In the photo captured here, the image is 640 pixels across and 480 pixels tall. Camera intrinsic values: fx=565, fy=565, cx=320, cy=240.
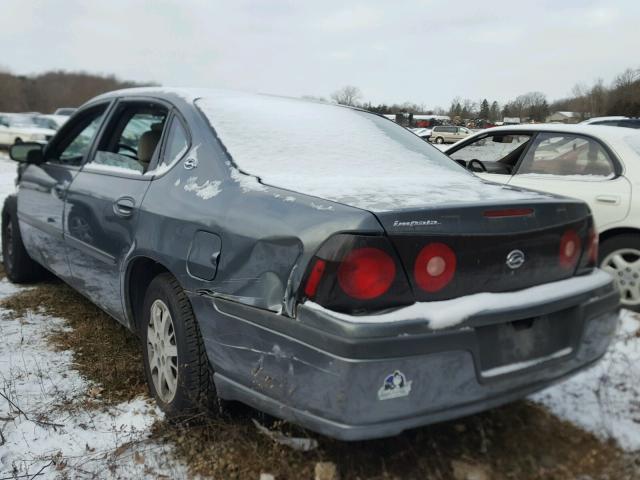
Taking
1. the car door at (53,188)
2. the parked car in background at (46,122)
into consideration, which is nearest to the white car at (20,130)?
the parked car in background at (46,122)

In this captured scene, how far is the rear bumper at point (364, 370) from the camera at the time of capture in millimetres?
1674

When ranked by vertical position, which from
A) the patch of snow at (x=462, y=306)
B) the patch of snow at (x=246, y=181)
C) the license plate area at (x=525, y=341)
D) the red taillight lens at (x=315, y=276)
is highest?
the patch of snow at (x=246, y=181)

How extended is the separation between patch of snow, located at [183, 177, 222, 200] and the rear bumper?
48 cm

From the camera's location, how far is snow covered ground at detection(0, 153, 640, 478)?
223 cm

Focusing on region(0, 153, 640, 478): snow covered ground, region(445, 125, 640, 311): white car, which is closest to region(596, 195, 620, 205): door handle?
region(445, 125, 640, 311): white car

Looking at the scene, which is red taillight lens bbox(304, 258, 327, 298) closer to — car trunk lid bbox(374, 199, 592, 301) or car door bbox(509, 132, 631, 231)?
car trunk lid bbox(374, 199, 592, 301)

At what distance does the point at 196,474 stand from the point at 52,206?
237 cm

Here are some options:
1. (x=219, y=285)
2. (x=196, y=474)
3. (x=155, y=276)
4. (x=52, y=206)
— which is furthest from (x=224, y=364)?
(x=52, y=206)

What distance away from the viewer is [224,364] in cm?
210

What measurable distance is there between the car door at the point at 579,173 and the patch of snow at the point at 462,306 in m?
2.29

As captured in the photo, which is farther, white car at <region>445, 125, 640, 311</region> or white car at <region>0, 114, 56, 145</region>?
white car at <region>0, 114, 56, 145</region>

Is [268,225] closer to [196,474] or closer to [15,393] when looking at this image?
[196,474]

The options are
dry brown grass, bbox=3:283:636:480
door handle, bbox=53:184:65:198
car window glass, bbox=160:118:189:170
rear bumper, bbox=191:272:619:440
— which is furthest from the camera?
door handle, bbox=53:184:65:198

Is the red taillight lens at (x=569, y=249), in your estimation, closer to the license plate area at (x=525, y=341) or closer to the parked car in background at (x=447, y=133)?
the license plate area at (x=525, y=341)
